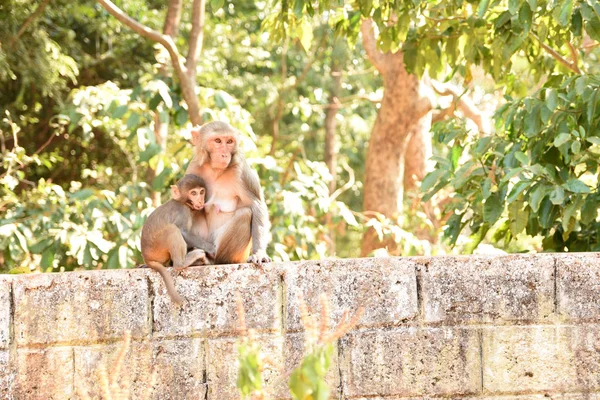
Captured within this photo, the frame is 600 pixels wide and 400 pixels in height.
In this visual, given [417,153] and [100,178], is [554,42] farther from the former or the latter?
[100,178]

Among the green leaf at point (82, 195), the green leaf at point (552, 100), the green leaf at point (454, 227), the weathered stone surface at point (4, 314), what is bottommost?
the weathered stone surface at point (4, 314)

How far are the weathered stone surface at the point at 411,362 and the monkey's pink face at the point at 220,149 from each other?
1.55 m

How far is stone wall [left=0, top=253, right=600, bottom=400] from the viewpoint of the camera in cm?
429

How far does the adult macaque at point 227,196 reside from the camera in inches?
211

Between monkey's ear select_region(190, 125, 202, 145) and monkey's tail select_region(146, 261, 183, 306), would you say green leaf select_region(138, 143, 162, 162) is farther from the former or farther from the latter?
monkey's tail select_region(146, 261, 183, 306)

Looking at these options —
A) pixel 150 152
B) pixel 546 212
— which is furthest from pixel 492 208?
pixel 150 152

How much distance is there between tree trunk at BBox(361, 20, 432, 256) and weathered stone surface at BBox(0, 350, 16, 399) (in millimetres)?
6408

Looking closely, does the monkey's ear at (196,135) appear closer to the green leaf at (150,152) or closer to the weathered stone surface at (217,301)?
the weathered stone surface at (217,301)

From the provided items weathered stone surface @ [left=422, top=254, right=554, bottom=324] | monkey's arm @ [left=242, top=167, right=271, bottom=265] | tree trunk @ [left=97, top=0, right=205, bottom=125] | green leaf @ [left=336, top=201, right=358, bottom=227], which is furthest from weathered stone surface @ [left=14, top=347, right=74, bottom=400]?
green leaf @ [left=336, top=201, right=358, bottom=227]

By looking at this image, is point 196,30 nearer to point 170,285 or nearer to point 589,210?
point 589,210

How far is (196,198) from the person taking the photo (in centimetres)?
530

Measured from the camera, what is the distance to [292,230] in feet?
27.6

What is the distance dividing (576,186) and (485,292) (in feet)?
3.36

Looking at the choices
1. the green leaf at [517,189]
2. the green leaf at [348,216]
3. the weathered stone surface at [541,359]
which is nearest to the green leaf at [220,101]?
the green leaf at [348,216]
